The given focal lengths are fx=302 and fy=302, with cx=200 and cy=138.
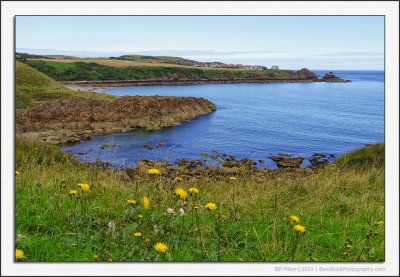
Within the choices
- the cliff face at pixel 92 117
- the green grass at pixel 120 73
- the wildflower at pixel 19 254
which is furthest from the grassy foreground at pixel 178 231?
the green grass at pixel 120 73

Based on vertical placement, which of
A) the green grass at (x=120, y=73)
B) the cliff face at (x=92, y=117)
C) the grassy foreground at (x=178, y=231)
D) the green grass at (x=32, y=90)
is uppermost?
the green grass at (x=120, y=73)

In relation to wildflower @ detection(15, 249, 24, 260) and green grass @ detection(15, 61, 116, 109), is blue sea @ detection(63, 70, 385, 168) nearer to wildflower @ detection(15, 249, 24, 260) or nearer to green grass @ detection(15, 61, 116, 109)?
wildflower @ detection(15, 249, 24, 260)

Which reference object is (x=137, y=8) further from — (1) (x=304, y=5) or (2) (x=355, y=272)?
(2) (x=355, y=272)

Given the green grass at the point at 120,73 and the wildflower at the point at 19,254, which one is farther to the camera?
the green grass at the point at 120,73

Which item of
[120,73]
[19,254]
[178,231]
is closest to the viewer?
[19,254]

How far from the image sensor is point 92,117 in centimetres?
2859

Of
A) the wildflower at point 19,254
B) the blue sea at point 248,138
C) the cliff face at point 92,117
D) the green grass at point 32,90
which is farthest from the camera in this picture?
the green grass at point 32,90

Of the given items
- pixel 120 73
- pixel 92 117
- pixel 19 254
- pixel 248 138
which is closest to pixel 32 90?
pixel 92 117

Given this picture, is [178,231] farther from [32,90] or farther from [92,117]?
[32,90]

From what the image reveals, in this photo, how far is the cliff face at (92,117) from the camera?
25312 millimetres

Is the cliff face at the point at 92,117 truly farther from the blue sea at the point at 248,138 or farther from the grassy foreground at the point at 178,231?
the grassy foreground at the point at 178,231

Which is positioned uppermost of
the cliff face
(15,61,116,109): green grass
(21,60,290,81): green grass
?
(21,60,290,81): green grass

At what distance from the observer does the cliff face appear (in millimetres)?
25312

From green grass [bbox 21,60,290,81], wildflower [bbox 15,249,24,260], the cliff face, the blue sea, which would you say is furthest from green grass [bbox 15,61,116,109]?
wildflower [bbox 15,249,24,260]
